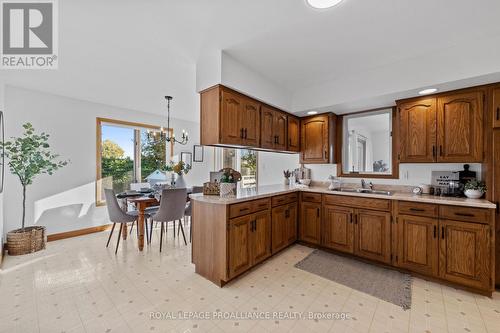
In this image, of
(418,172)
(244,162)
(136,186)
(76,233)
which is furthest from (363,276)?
(76,233)

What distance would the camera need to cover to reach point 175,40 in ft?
7.10

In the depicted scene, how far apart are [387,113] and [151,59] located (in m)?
3.35

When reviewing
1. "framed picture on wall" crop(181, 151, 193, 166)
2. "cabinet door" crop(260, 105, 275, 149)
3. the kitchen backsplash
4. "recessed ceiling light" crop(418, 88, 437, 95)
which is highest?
"recessed ceiling light" crop(418, 88, 437, 95)

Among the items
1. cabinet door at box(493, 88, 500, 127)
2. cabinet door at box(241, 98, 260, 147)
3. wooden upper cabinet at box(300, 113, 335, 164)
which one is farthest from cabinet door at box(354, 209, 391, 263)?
cabinet door at box(241, 98, 260, 147)

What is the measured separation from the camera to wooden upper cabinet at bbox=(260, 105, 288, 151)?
10.1 feet

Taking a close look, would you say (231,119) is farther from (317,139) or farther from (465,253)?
(465,253)

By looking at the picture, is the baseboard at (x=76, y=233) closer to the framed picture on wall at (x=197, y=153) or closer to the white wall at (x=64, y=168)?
the white wall at (x=64, y=168)

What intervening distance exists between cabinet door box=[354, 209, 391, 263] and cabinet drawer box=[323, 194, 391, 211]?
0.23 feet

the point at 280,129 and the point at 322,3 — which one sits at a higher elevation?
the point at 322,3

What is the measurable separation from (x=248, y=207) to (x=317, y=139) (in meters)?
1.90

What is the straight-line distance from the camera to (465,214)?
6.96 feet

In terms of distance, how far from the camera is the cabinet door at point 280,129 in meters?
3.30

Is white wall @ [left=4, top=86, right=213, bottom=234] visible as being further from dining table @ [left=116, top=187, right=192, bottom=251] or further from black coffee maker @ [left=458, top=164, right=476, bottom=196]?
black coffee maker @ [left=458, top=164, right=476, bottom=196]

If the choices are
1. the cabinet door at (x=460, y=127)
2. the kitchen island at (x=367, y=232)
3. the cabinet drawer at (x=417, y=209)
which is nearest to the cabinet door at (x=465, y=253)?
the kitchen island at (x=367, y=232)
